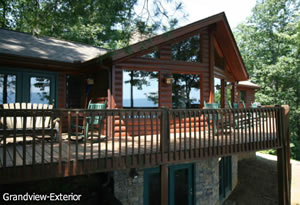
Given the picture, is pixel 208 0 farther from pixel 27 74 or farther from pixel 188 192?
pixel 27 74

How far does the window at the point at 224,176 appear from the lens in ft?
25.5

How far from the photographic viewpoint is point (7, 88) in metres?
6.12

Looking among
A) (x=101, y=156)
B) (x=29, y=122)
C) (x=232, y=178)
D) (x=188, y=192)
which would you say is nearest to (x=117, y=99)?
(x=29, y=122)

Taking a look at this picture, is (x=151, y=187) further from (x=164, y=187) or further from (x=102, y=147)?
(x=102, y=147)

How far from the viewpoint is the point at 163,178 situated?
402cm

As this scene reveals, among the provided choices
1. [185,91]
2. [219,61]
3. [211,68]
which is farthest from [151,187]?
[219,61]

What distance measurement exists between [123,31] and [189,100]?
12.0ft

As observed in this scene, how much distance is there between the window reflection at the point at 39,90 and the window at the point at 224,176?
660 centimetres

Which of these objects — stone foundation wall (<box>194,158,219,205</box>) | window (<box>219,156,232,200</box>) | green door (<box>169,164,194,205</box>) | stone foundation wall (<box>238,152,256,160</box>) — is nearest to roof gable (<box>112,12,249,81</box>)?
green door (<box>169,164,194,205</box>)

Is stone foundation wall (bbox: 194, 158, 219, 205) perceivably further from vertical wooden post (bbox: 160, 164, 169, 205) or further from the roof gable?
the roof gable

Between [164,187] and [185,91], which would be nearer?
[164,187]

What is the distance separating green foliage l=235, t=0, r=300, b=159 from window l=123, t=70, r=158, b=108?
15.8 meters

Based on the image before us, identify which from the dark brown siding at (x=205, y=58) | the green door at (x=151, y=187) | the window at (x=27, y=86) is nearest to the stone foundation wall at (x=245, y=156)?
the dark brown siding at (x=205, y=58)

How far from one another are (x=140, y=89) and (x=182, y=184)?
10.5ft
